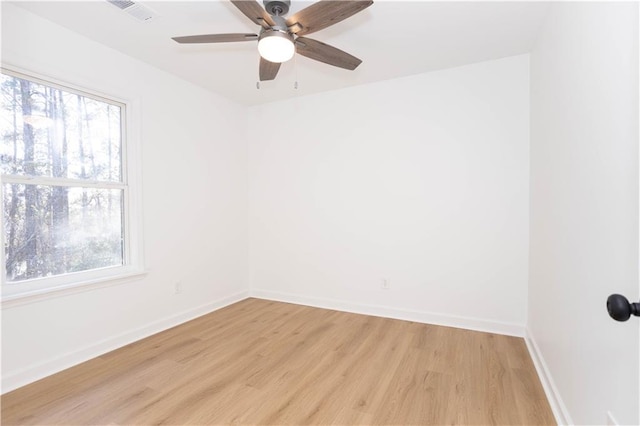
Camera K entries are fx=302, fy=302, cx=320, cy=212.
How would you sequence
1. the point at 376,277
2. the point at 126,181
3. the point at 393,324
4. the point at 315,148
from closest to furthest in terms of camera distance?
1. the point at 126,181
2. the point at 393,324
3. the point at 376,277
4. the point at 315,148

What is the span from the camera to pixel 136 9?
2.14 meters

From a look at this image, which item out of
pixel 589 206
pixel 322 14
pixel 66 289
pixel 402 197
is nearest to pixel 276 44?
pixel 322 14

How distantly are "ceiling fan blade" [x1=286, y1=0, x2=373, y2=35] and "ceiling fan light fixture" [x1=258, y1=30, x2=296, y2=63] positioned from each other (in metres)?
0.09

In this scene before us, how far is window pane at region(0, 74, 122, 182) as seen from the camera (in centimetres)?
213

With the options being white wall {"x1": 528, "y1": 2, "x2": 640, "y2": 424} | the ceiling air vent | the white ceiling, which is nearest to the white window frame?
the white ceiling

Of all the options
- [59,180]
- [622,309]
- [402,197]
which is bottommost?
[622,309]

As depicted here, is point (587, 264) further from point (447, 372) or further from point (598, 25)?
point (447, 372)

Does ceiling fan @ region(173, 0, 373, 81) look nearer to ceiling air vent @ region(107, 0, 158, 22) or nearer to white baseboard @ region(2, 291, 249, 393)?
ceiling air vent @ region(107, 0, 158, 22)

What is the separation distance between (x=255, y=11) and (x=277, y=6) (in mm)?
318

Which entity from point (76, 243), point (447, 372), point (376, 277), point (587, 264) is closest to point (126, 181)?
point (76, 243)

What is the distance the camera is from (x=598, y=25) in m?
1.32

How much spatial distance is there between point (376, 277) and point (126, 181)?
108 inches

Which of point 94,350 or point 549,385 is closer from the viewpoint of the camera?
point 549,385

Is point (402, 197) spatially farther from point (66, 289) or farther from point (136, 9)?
point (66, 289)
